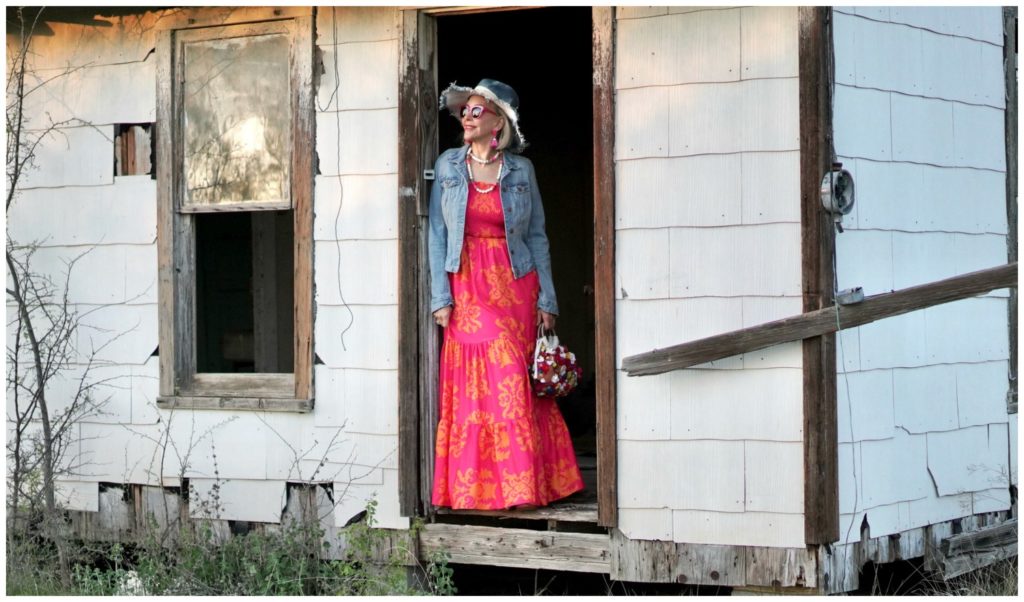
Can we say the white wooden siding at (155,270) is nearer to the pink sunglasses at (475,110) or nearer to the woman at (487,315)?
the woman at (487,315)

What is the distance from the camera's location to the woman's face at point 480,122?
23.3 feet

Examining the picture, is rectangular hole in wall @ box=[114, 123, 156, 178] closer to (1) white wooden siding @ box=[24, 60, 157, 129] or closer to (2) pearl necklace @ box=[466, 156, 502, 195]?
(1) white wooden siding @ box=[24, 60, 157, 129]

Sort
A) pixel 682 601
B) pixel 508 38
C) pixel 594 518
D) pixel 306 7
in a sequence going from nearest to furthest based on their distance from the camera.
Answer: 1. pixel 682 601
2. pixel 594 518
3. pixel 306 7
4. pixel 508 38

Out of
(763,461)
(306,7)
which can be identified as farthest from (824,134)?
(306,7)

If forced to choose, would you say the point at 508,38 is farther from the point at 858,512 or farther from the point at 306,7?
the point at 858,512

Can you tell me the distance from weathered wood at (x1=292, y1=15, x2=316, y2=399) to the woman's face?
0.87m

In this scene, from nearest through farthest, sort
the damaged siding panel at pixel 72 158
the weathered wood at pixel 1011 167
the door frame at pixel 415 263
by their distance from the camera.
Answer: the door frame at pixel 415 263 → the weathered wood at pixel 1011 167 → the damaged siding panel at pixel 72 158

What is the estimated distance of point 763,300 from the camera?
6.43m

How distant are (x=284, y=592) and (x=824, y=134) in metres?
3.29

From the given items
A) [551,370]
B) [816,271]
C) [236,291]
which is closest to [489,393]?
[551,370]

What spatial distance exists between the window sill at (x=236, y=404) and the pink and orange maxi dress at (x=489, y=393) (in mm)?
810

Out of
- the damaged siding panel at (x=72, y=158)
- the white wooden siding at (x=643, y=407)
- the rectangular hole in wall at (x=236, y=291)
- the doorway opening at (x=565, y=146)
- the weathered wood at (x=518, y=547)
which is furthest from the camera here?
the rectangular hole in wall at (x=236, y=291)

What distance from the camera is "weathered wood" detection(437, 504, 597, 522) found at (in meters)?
6.91

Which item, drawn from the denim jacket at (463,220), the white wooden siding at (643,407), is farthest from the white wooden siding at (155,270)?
the white wooden siding at (643,407)
